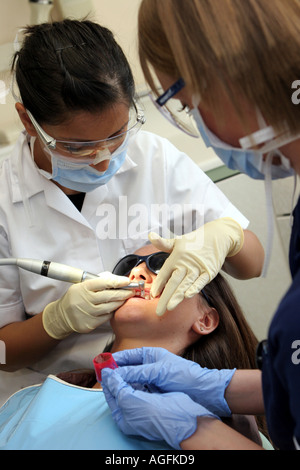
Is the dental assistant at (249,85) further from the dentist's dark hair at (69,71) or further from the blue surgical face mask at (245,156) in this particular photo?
the dentist's dark hair at (69,71)

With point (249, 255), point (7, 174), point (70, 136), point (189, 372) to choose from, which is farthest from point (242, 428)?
point (7, 174)

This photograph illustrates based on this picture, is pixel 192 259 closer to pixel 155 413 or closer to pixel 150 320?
pixel 150 320

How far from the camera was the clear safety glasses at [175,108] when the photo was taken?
1080mm

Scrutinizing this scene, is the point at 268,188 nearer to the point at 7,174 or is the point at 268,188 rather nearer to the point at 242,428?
the point at 242,428

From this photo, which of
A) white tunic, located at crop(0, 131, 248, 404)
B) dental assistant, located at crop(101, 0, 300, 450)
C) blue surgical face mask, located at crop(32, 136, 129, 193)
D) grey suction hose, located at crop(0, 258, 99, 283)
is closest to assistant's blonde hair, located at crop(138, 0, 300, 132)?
dental assistant, located at crop(101, 0, 300, 450)

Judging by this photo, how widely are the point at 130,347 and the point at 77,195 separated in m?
0.61

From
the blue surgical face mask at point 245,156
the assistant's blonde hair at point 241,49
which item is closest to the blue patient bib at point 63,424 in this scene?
the blue surgical face mask at point 245,156

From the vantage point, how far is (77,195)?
6.61 feet

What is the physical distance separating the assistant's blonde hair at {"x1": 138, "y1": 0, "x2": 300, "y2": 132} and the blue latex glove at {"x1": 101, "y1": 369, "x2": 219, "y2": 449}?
80cm

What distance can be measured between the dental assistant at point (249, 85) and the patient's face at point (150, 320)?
697mm

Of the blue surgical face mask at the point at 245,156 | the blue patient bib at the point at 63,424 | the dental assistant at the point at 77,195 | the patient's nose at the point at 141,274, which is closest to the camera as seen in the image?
the blue surgical face mask at the point at 245,156

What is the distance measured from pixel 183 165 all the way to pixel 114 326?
2.18 ft

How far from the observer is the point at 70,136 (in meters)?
1.67
